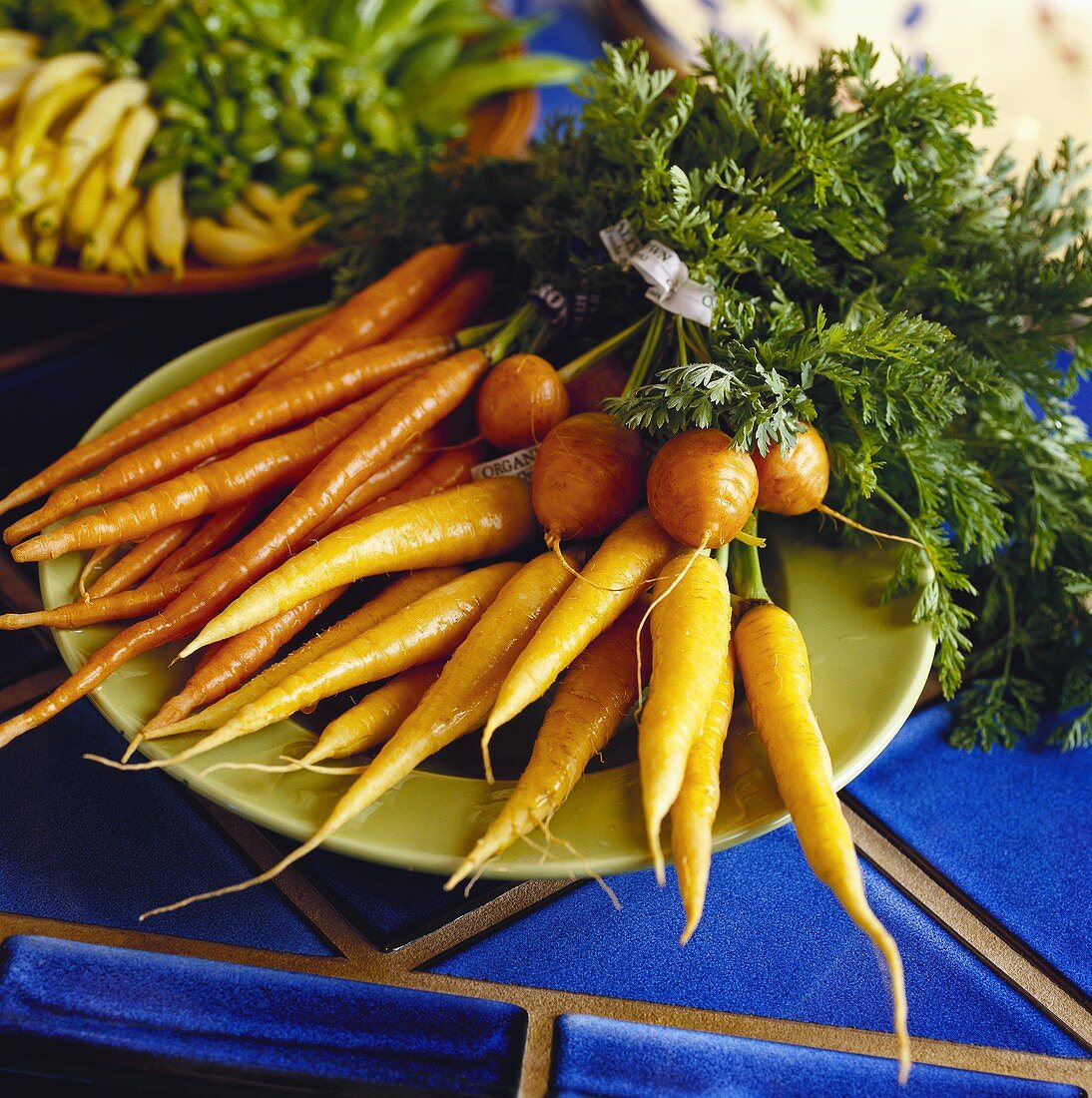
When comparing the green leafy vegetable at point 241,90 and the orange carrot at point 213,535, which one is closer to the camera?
the orange carrot at point 213,535

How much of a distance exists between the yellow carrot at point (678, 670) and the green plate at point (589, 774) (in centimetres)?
5

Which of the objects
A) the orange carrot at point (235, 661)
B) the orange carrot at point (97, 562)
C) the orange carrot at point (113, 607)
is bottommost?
the orange carrot at point (97, 562)

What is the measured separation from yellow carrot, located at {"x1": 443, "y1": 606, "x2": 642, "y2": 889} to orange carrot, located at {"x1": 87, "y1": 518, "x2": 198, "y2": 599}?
51 cm

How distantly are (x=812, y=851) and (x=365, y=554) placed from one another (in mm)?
559

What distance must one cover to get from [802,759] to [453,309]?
86cm

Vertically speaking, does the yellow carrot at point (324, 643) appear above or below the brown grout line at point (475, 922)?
above

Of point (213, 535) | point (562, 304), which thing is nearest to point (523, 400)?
point (562, 304)

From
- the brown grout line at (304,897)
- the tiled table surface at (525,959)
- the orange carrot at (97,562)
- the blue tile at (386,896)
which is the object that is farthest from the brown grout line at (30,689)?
the blue tile at (386,896)

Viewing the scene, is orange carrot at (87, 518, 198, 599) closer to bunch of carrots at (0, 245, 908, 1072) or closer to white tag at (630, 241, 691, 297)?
bunch of carrots at (0, 245, 908, 1072)

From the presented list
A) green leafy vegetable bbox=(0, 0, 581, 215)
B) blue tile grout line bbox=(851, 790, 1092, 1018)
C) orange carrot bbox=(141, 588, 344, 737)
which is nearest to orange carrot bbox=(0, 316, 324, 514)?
orange carrot bbox=(141, 588, 344, 737)

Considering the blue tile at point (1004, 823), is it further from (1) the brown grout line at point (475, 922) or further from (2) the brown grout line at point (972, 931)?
(1) the brown grout line at point (475, 922)

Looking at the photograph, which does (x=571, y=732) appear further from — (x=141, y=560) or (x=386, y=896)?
(x=141, y=560)

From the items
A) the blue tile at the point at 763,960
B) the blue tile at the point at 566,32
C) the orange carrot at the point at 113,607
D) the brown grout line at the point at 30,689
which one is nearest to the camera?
the blue tile at the point at 763,960

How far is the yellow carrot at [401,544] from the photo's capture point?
1019 mm
